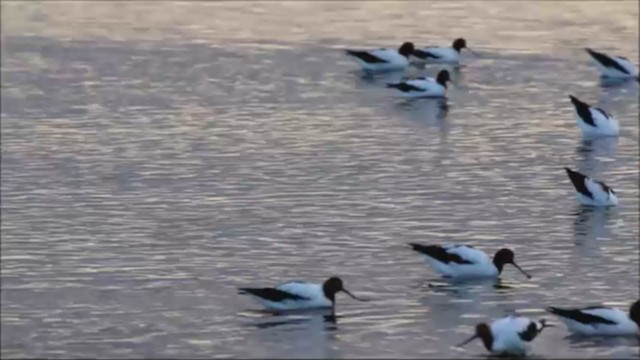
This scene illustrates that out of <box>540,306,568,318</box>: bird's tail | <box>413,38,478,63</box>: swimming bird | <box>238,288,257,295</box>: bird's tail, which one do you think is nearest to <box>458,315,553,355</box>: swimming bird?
<box>540,306,568,318</box>: bird's tail

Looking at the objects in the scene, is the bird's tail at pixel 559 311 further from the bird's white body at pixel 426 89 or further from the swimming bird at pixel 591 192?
the bird's white body at pixel 426 89

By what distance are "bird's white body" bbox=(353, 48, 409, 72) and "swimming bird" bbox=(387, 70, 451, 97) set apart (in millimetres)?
2088

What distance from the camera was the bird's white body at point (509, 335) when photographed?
15672 millimetres

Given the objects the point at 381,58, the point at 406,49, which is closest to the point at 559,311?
the point at 381,58

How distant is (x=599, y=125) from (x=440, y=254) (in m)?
9.59

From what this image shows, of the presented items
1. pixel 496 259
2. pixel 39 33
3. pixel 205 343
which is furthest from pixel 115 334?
pixel 39 33

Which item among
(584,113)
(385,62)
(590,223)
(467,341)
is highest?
(385,62)

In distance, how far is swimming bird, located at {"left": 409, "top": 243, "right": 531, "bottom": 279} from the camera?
18.6m

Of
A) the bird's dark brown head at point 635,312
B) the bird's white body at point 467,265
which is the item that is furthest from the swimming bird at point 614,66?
the bird's dark brown head at point 635,312

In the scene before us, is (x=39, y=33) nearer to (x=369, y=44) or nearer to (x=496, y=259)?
(x=369, y=44)

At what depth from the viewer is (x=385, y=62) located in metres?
35.1

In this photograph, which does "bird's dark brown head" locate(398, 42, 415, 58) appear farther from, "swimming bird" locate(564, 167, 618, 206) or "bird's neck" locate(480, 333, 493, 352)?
"bird's neck" locate(480, 333, 493, 352)

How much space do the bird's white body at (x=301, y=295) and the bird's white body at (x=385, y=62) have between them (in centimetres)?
1754

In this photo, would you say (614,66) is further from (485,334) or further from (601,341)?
(485,334)
